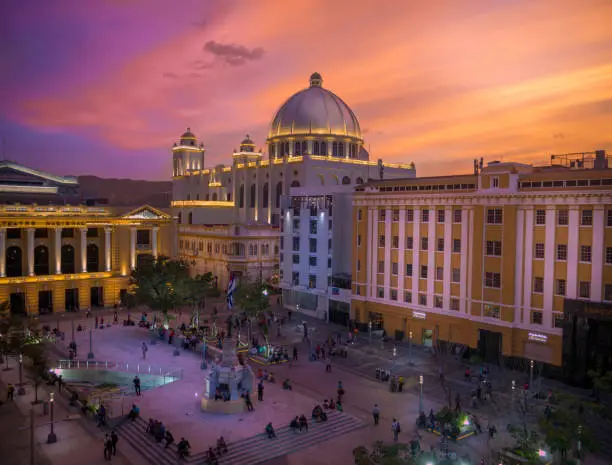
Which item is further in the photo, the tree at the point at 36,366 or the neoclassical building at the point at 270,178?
the neoclassical building at the point at 270,178

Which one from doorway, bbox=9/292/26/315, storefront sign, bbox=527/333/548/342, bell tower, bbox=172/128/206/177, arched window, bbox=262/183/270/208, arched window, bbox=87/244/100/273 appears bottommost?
doorway, bbox=9/292/26/315

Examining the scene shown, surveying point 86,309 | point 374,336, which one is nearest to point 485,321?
point 374,336

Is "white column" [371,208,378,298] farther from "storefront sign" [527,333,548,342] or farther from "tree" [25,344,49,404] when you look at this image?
"tree" [25,344,49,404]

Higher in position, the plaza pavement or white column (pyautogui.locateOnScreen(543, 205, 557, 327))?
white column (pyautogui.locateOnScreen(543, 205, 557, 327))

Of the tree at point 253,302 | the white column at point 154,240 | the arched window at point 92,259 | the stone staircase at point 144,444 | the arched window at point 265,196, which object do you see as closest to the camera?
the stone staircase at point 144,444

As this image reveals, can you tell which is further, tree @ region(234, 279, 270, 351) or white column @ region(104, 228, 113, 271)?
white column @ region(104, 228, 113, 271)

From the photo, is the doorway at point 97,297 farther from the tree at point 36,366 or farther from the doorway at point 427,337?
the doorway at point 427,337

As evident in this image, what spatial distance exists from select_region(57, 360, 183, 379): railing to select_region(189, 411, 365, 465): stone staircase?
13.1 meters

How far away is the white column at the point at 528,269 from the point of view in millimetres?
42250

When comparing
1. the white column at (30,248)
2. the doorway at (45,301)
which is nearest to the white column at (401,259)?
the doorway at (45,301)

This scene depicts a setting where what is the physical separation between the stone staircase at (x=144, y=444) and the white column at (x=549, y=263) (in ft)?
93.1

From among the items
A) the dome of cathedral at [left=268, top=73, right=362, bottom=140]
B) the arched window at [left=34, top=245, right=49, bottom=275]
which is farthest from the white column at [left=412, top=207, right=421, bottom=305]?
the arched window at [left=34, top=245, right=49, bottom=275]

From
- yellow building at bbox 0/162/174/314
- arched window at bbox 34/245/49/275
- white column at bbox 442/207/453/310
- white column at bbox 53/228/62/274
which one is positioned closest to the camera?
white column at bbox 442/207/453/310

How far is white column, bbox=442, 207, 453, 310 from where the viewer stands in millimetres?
47562
